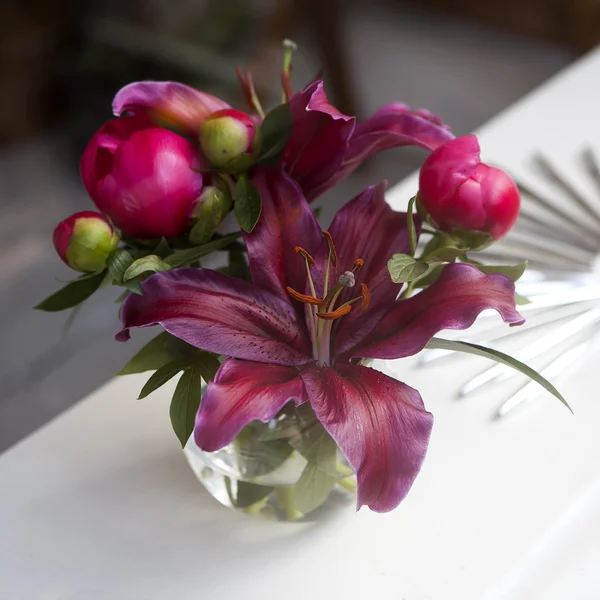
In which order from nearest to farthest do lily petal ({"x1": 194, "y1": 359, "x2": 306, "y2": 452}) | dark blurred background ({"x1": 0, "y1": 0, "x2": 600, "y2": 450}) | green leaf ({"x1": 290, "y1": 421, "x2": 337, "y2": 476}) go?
lily petal ({"x1": 194, "y1": 359, "x2": 306, "y2": 452}) → green leaf ({"x1": 290, "y1": 421, "x2": 337, "y2": 476}) → dark blurred background ({"x1": 0, "y1": 0, "x2": 600, "y2": 450})

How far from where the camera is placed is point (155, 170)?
1.46 feet

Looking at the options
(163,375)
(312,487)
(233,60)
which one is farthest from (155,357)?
(233,60)

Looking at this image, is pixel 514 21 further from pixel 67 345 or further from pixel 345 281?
pixel 345 281

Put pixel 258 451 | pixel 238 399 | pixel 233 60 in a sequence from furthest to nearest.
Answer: pixel 233 60 < pixel 258 451 < pixel 238 399

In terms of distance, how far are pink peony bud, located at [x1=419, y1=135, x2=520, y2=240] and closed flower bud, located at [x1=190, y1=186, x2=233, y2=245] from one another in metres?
0.11

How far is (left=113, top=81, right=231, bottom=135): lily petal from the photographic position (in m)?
0.47

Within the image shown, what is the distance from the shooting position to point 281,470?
0.55 metres

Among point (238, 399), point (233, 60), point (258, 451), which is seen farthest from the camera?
point (233, 60)

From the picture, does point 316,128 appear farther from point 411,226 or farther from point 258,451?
point 258,451

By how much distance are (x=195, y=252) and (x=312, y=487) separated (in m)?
0.18

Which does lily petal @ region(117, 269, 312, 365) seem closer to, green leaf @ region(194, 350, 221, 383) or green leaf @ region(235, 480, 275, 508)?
green leaf @ region(194, 350, 221, 383)

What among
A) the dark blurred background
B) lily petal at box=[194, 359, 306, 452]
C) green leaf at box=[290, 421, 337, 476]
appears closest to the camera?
lily petal at box=[194, 359, 306, 452]

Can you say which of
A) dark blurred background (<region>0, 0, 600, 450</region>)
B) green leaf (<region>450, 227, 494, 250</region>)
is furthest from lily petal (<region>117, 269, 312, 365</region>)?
dark blurred background (<region>0, 0, 600, 450</region>)

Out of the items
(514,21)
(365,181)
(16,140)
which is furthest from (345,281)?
(514,21)
